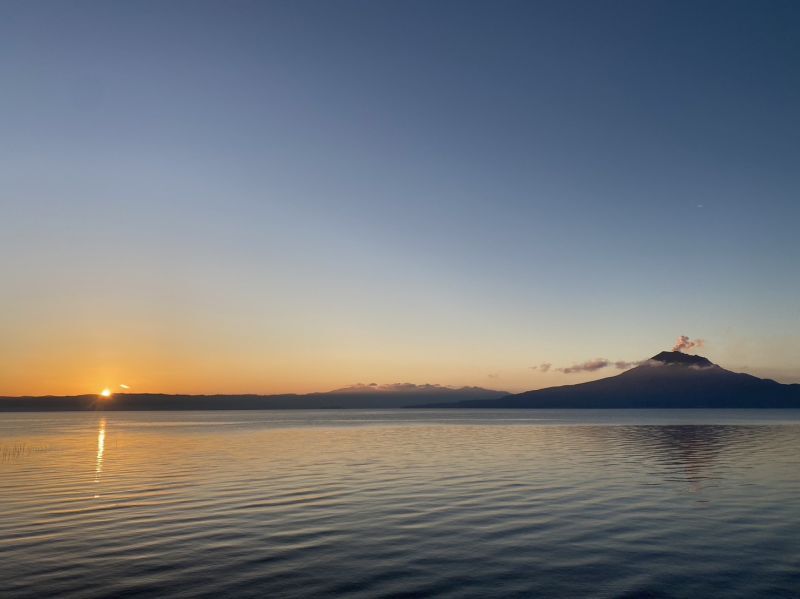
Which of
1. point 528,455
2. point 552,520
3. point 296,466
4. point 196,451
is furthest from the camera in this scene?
point 196,451

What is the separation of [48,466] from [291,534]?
46.3 metres

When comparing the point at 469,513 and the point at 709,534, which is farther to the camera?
the point at 469,513

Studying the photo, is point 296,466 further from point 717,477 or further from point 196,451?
point 717,477

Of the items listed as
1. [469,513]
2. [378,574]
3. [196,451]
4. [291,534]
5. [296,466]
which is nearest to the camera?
[378,574]

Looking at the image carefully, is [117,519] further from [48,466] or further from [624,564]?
[48,466]

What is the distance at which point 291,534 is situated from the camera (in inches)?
1045

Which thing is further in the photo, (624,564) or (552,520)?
(552,520)

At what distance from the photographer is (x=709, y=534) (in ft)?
87.6

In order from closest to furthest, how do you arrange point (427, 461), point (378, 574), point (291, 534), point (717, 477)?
point (378, 574), point (291, 534), point (717, 477), point (427, 461)

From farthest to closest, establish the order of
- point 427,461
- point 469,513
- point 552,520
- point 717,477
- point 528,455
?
1. point 528,455
2. point 427,461
3. point 717,477
4. point 469,513
5. point 552,520

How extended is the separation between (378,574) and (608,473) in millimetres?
34632

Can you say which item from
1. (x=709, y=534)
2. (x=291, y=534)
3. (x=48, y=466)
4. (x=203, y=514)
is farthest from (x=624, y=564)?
(x=48, y=466)

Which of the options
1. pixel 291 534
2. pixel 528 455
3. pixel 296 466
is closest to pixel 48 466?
pixel 296 466

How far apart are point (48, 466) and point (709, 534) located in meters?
60.5
